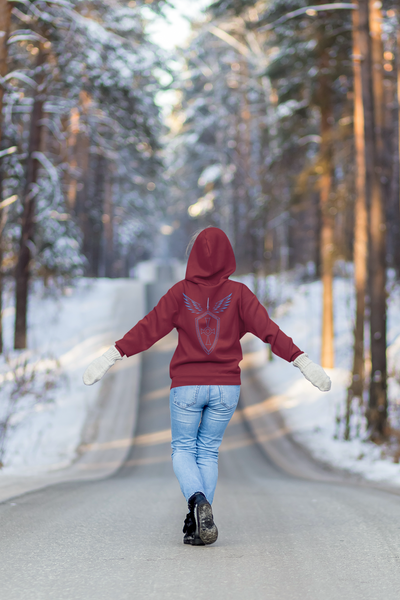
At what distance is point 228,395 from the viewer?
380 cm

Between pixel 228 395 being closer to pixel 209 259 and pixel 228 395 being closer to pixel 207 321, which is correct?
pixel 207 321

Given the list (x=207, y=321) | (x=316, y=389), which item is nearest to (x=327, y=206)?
(x=316, y=389)

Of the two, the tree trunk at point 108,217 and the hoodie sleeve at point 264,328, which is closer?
the hoodie sleeve at point 264,328

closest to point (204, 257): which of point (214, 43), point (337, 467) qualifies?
point (337, 467)

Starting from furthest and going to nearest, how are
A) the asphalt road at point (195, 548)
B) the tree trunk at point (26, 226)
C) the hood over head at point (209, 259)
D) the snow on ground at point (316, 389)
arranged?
the tree trunk at point (26, 226) < the snow on ground at point (316, 389) < the hood over head at point (209, 259) < the asphalt road at point (195, 548)

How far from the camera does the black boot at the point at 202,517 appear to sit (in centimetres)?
355

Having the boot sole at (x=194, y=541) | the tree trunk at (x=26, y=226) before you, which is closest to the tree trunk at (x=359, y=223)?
the tree trunk at (x=26, y=226)

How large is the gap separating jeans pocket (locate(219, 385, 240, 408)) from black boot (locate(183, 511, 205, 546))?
69 centimetres

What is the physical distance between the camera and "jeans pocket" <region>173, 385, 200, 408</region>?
147 inches

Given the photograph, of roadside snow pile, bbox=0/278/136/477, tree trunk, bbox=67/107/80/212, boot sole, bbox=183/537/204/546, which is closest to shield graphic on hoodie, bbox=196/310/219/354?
boot sole, bbox=183/537/204/546

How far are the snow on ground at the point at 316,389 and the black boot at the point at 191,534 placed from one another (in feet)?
16.3

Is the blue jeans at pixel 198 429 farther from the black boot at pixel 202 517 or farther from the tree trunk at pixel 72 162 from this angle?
the tree trunk at pixel 72 162

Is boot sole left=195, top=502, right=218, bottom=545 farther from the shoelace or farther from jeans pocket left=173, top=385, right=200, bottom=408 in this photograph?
jeans pocket left=173, top=385, right=200, bottom=408

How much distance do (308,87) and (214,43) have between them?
18.3m
